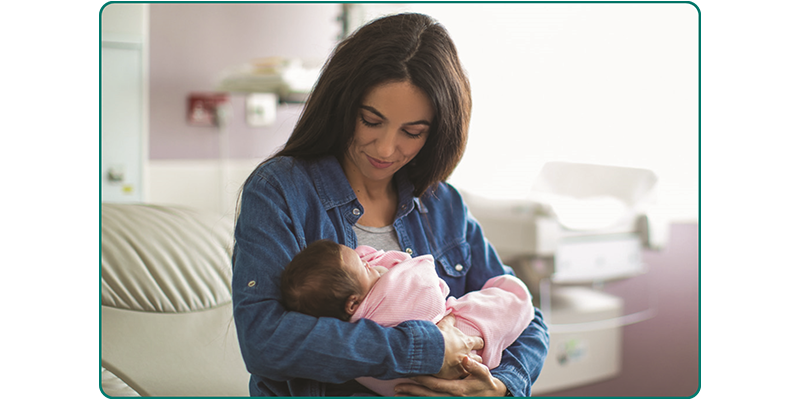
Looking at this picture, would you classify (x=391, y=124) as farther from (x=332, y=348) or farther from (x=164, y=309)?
(x=164, y=309)

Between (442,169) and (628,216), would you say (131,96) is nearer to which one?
(442,169)

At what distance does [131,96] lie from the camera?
7.06 feet

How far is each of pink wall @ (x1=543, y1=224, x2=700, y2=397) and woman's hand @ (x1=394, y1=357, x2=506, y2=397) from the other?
5.15ft

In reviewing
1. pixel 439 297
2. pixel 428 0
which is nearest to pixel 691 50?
pixel 428 0

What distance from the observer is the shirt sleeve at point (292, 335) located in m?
0.74

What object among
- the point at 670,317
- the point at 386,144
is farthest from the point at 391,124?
the point at 670,317

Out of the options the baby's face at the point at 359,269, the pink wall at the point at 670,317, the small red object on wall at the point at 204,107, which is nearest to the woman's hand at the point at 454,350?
the baby's face at the point at 359,269

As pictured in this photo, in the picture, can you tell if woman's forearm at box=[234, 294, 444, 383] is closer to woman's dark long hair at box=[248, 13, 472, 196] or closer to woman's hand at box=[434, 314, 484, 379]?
woman's hand at box=[434, 314, 484, 379]

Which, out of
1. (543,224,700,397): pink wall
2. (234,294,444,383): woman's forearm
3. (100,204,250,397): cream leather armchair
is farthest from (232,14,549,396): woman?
(543,224,700,397): pink wall

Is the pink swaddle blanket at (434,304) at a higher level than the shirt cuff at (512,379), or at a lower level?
higher

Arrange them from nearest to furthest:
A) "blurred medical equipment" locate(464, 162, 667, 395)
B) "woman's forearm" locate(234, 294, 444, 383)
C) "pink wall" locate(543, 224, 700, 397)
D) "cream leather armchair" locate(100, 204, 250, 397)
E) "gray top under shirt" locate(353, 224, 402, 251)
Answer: "woman's forearm" locate(234, 294, 444, 383), "gray top under shirt" locate(353, 224, 402, 251), "cream leather armchair" locate(100, 204, 250, 397), "blurred medical equipment" locate(464, 162, 667, 395), "pink wall" locate(543, 224, 700, 397)

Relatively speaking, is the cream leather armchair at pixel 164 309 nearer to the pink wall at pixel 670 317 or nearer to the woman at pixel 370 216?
the woman at pixel 370 216

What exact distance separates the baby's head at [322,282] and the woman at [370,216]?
2 centimetres

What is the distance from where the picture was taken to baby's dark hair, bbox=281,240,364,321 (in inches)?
30.3
